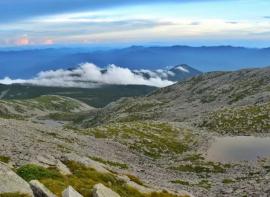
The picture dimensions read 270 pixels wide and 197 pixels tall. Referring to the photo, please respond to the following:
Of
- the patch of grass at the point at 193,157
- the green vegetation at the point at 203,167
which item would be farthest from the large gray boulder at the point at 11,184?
the patch of grass at the point at 193,157

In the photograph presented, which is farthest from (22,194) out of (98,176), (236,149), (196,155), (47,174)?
(236,149)

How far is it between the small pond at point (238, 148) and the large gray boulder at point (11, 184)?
236 ft

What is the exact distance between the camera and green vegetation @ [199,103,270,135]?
128 meters

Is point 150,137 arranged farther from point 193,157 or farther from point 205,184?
point 205,184

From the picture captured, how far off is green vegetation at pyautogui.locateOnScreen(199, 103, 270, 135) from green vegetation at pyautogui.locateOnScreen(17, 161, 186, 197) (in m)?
81.2

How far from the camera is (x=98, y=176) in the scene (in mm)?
49219

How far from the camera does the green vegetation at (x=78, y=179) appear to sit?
3653 centimetres

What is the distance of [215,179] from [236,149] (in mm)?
28812

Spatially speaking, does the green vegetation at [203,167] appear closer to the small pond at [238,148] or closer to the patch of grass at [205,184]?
the small pond at [238,148]

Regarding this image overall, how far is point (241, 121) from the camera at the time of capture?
13538 centimetres

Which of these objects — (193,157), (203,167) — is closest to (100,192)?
(203,167)

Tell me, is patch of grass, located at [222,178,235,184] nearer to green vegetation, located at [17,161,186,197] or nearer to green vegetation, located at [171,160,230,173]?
green vegetation, located at [171,160,230,173]

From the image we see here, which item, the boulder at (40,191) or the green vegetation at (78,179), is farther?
the green vegetation at (78,179)

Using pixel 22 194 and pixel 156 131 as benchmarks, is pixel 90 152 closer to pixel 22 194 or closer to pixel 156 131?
pixel 156 131
